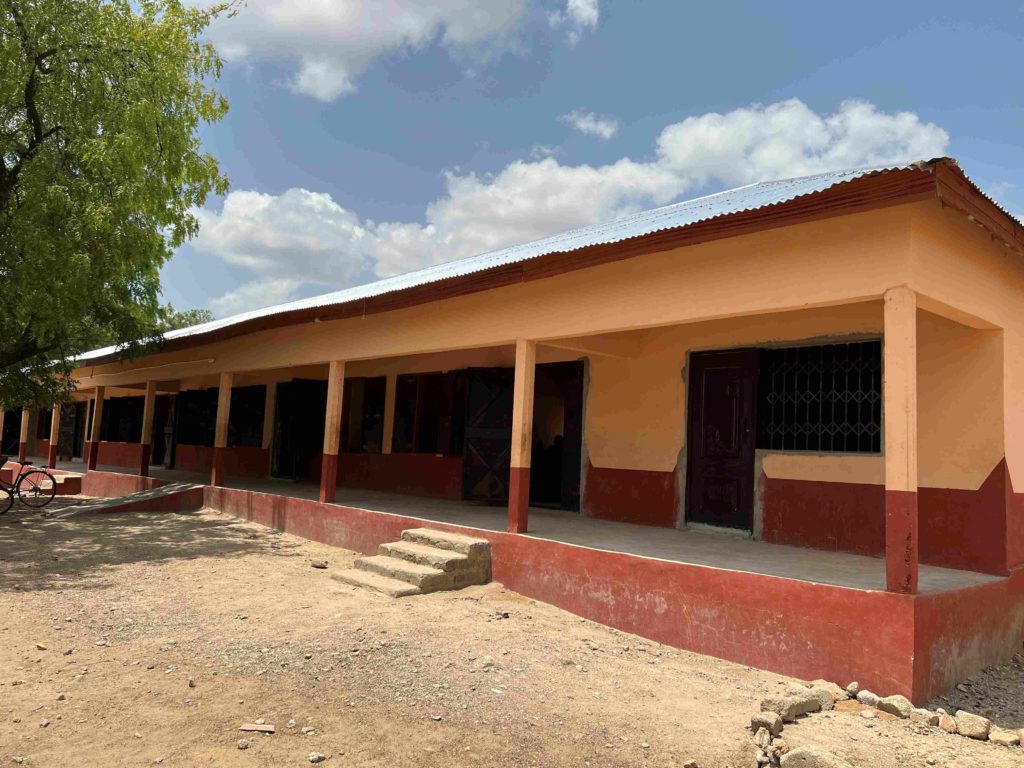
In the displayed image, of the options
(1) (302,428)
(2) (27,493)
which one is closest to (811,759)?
(1) (302,428)

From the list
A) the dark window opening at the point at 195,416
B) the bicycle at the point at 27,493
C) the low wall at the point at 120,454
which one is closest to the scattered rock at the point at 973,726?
the bicycle at the point at 27,493

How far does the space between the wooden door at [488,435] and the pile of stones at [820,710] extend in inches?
242

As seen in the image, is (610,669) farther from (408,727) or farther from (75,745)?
(75,745)

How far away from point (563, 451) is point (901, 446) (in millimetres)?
5443

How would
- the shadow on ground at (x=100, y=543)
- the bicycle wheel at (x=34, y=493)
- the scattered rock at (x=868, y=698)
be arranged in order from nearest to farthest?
1. the scattered rock at (x=868, y=698)
2. the shadow on ground at (x=100, y=543)
3. the bicycle wheel at (x=34, y=493)

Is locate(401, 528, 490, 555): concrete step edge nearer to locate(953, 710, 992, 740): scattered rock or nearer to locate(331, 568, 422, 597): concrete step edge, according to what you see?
locate(331, 568, 422, 597): concrete step edge

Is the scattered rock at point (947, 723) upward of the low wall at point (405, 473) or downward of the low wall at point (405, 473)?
downward

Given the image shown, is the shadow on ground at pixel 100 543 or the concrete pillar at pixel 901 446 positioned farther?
the shadow on ground at pixel 100 543

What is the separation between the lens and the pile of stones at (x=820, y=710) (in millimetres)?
3551

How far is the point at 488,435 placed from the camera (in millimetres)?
10359

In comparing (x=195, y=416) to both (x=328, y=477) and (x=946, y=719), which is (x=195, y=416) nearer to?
(x=328, y=477)

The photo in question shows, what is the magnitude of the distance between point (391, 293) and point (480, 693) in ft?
17.4

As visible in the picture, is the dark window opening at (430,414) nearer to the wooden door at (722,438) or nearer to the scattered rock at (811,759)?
the wooden door at (722,438)

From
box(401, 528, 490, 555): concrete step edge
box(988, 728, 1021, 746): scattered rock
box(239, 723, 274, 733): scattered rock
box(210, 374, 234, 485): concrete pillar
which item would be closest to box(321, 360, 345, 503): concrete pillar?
box(401, 528, 490, 555): concrete step edge
